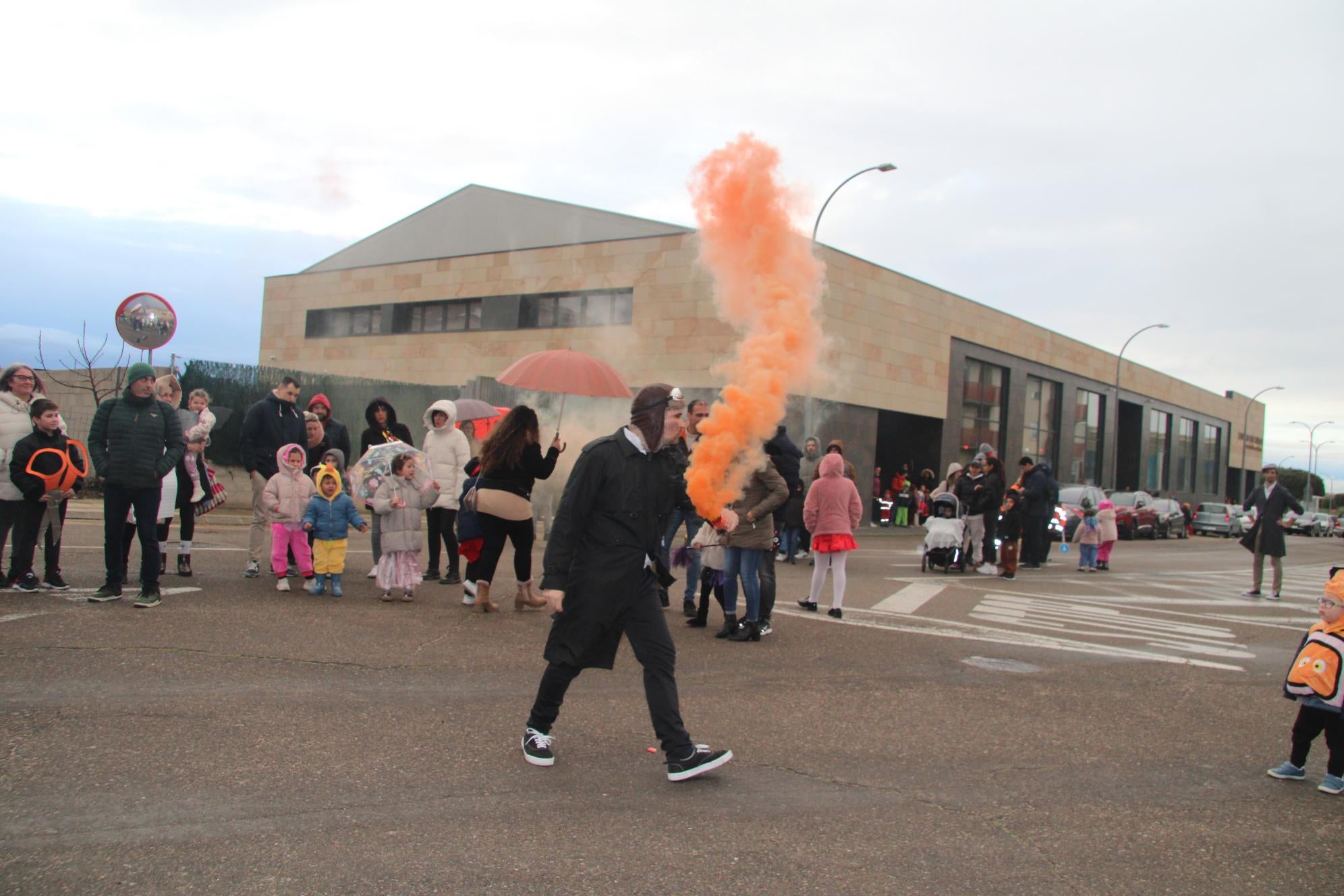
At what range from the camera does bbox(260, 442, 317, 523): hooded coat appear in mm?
8492

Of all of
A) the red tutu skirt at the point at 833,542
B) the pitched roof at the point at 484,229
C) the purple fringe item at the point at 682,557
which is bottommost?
the purple fringe item at the point at 682,557

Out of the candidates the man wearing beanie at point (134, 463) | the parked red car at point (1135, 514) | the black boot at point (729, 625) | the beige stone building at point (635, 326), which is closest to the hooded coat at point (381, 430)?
the man wearing beanie at point (134, 463)

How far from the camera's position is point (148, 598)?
24.0 feet

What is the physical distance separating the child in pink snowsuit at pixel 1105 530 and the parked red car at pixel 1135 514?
15667mm

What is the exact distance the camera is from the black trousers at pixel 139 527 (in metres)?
7.22

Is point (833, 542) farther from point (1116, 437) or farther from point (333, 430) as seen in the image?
point (1116, 437)

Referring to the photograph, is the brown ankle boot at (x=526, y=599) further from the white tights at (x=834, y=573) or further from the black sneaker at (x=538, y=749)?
the black sneaker at (x=538, y=749)

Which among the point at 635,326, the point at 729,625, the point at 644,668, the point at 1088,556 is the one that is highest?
the point at 635,326

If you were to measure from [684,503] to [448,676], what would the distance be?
6.74 ft

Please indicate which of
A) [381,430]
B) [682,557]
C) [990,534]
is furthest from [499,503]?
[990,534]

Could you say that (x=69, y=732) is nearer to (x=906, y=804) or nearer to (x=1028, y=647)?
(x=906, y=804)

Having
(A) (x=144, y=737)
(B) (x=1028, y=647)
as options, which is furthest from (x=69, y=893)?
(B) (x=1028, y=647)

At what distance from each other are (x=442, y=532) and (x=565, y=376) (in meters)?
2.10

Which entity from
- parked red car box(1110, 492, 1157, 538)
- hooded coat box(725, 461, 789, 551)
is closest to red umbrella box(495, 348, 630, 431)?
hooded coat box(725, 461, 789, 551)
